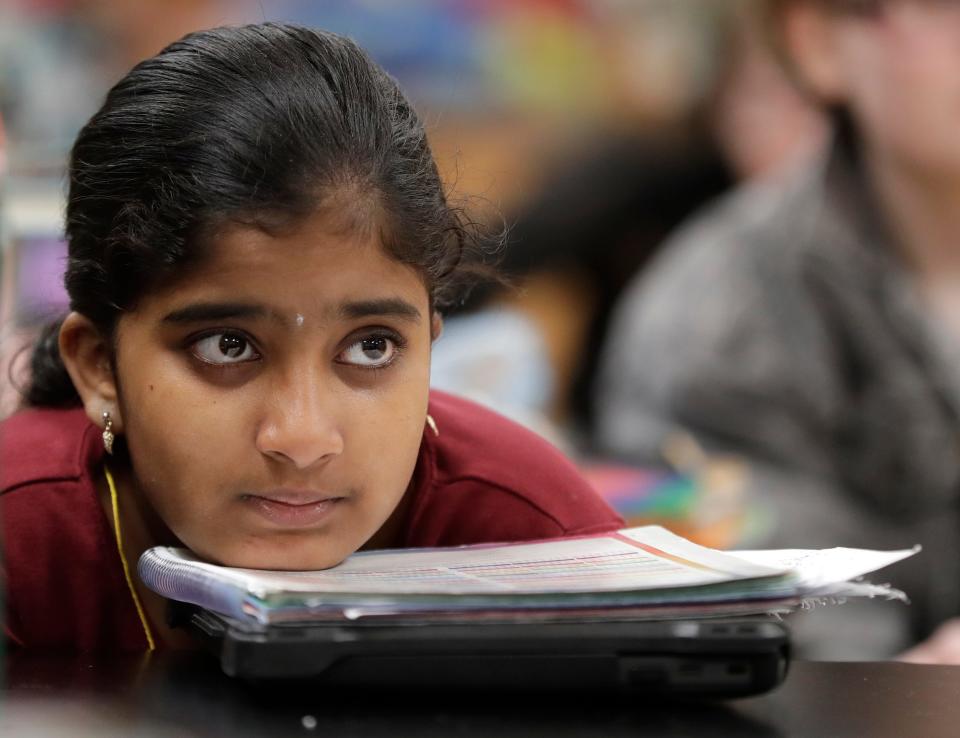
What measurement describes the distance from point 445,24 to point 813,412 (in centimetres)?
105

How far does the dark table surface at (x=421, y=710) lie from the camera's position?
22.4 inches

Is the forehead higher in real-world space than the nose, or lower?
higher

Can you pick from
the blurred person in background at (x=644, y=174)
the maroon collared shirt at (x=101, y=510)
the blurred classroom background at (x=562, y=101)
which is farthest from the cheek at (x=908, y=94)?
the maroon collared shirt at (x=101, y=510)

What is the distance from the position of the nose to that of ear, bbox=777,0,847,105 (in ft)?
5.29

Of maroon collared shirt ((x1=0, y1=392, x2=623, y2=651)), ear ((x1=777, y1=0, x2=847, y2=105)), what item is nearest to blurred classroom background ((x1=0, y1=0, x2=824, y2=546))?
ear ((x1=777, y1=0, x2=847, y2=105))

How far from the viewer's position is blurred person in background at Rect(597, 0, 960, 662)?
199 centimetres

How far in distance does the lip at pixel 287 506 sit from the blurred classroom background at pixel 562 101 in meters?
1.55

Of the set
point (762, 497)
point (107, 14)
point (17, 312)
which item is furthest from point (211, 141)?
point (107, 14)

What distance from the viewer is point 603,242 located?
2.64m

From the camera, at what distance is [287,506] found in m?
0.73

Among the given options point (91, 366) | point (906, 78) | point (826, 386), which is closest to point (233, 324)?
point (91, 366)

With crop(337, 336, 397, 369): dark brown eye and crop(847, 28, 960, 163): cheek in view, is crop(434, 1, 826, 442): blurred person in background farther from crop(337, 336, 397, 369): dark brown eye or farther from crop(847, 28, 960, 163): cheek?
crop(337, 336, 397, 369): dark brown eye

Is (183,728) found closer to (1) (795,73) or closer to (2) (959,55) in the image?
(2) (959,55)

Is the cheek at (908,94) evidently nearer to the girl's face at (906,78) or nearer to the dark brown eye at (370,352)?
the girl's face at (906,78)
